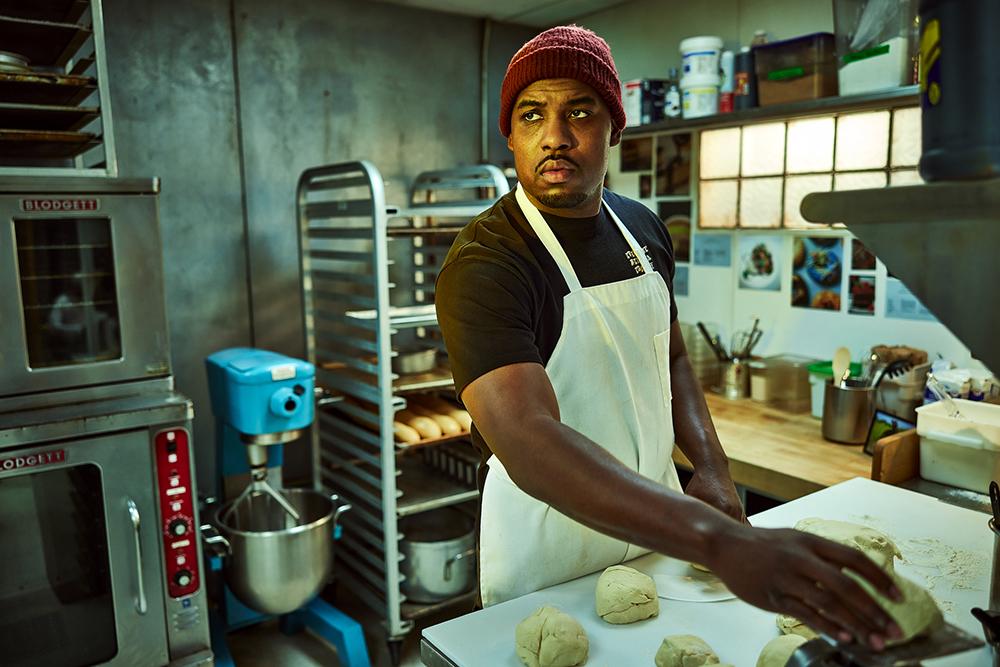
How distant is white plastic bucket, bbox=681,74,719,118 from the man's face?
1586 mm

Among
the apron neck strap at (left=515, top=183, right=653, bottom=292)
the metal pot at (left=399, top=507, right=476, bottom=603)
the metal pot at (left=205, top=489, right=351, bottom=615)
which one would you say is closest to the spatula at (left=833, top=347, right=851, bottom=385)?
the metal pot at (left=399, top=507, right=476, bottom=603)

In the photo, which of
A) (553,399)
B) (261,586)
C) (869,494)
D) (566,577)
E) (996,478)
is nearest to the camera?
(553,399)

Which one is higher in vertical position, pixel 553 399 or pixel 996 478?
pixel 553 399

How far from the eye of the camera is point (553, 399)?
1230mm

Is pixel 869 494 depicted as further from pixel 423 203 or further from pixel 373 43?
pixel 373 43

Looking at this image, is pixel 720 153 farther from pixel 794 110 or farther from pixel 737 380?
pixel 737 380

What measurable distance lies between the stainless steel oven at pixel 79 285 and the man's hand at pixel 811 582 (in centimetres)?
182

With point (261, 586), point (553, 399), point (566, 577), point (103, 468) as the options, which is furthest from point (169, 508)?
point (553, 399)

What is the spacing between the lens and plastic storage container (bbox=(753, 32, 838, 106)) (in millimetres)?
2576

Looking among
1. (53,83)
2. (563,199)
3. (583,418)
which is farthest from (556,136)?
(53,83)

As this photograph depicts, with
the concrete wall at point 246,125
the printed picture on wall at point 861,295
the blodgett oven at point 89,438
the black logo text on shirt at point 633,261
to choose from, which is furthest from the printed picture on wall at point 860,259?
the blodgett oven at point 89,438

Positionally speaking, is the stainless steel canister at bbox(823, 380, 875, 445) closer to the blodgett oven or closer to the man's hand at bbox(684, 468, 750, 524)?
the man's hand at bbox(684, 468, 750, 524)

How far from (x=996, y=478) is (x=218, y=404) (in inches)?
95.0

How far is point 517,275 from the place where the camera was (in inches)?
54.4
